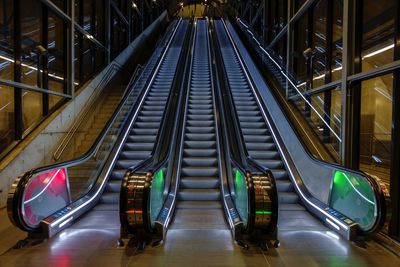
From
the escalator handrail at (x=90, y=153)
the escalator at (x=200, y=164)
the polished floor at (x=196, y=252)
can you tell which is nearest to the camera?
the polished floor at (x=196, y=252)

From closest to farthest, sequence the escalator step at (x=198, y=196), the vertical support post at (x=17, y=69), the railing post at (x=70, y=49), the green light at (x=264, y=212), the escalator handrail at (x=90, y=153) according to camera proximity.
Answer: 1. the green light at (x=264, y=212)
2. the escalator handrail at (x=90, y=153)
3. the escalator step at (x=198, y=196)
4. the vertical support post at (x=17, y=69)
5. the railing post at (x=70, y=49)

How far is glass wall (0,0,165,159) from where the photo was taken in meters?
6.60

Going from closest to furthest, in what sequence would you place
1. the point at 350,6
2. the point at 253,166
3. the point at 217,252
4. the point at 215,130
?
the point at 217,252, the point at 253,166, the point at 350,6, the point at 215,130

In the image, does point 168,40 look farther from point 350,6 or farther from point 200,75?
point 350,6

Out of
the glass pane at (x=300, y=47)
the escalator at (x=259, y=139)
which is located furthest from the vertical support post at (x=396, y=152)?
the glass pane at (x=300, y=47)

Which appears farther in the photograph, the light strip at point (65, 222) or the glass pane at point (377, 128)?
the glass pane at point (377, 128)

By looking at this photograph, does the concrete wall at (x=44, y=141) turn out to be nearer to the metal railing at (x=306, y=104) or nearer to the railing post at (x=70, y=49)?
the railing post at (x=70, y=49)

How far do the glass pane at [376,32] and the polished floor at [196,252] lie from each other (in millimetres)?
3089

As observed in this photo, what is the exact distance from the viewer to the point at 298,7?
941 centimetres

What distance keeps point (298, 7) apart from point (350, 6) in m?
4.25

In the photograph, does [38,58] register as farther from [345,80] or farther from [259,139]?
[345,80]

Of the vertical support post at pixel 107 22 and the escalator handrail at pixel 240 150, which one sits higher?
the vertical support post at pixel 107 22

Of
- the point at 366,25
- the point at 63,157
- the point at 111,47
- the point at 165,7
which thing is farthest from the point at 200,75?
the point at 165,7

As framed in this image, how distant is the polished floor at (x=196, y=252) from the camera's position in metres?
3.62
